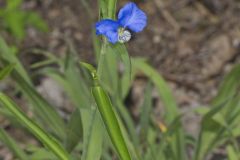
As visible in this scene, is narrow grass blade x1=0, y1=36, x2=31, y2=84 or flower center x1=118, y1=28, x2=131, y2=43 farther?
narrow grass blade x1=0, y1=36, x2=31, y2=84

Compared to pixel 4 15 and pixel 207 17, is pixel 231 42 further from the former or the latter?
pixel 4 15

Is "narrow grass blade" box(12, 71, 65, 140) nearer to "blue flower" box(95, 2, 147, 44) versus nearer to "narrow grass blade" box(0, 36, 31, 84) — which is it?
"narrow grass blade" box(0, 36, 31, 84)

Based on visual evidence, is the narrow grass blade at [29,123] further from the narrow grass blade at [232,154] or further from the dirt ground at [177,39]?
the dirt ground at [177,39]

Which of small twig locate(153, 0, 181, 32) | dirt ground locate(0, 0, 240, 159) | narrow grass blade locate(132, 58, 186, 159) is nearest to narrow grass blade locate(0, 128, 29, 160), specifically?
narrow grass blade locate(132, 58, 186, 159)

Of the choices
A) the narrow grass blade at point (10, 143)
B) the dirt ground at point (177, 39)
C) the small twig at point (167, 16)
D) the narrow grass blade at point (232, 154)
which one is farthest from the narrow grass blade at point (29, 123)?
the small twig at point (167, 16)

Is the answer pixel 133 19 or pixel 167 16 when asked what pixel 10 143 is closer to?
pixel 133 19

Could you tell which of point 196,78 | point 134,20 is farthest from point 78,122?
point 196,78

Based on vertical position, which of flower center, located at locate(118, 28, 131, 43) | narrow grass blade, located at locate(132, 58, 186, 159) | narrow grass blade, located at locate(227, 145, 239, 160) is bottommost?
narrow grass blade, located at locate(227, 145, 239, 160)
